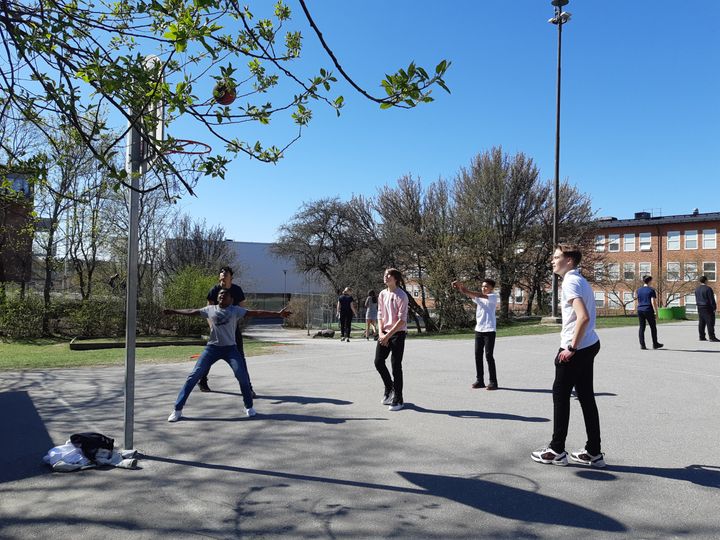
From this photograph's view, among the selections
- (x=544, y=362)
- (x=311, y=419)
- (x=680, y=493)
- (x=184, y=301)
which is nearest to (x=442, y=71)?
(x=680, y=493)

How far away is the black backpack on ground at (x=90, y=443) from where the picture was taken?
4992 millimetres

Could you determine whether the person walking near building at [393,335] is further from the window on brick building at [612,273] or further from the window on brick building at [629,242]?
the window on brick building at [629,242]

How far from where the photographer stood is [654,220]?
6119 centimetres

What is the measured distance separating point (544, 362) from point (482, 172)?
2674 cm

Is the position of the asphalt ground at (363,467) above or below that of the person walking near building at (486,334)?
below

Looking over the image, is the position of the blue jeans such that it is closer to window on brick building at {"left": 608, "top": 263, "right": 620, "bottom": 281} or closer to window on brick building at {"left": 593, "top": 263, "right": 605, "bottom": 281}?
window on brick building at {"left": 593, "top": 263, "right": 605, "bottom": 281}

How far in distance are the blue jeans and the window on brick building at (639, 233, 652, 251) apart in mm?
63699

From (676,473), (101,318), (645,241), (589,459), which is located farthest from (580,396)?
(645,241)

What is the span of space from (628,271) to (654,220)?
639 centimetres

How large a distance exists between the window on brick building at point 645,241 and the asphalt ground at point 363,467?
2281 inches

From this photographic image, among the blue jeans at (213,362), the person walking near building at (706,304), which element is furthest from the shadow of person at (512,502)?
the person walking near building at (706,304)

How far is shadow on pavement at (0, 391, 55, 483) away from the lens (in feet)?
16.0

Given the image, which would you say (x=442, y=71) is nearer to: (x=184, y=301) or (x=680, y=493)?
(x=680, y=493)

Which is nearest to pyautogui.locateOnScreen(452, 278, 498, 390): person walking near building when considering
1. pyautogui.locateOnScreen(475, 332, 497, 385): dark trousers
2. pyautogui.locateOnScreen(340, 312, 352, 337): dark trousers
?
pyautogui.locateOnScreen(475, 332, 497, 385): dark trousers
